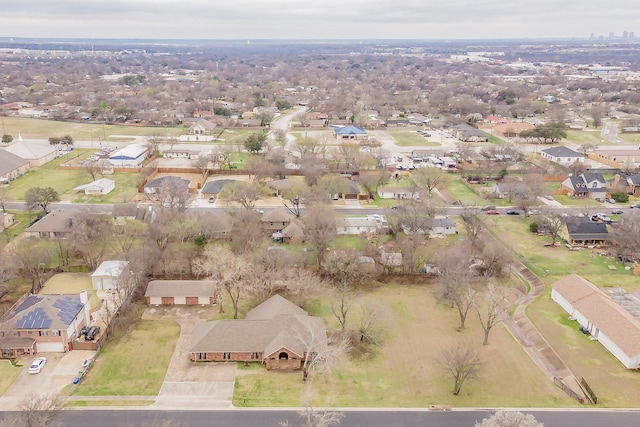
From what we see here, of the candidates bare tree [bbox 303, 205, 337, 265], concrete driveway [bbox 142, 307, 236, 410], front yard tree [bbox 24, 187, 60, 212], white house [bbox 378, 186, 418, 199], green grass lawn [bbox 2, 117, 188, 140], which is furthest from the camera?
green grass lawn [bbox 2, 117, 188, 140]

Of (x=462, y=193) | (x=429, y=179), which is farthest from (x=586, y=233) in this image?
(x=429, y=179)

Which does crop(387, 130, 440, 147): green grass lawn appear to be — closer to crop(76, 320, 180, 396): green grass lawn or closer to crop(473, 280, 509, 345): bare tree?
crop(473, 280, 509, 345): bare tree

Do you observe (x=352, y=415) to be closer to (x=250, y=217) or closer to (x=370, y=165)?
(x=250, y=217)

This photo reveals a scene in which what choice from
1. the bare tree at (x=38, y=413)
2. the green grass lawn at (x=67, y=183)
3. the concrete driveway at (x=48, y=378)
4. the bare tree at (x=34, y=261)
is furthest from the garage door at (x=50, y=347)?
the green grass lawn at (x=67, y=183)

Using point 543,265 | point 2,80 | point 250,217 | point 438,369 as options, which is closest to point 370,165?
point 250,217

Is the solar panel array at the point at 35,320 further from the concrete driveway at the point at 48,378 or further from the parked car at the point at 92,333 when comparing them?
the parked car at the point at 92,333

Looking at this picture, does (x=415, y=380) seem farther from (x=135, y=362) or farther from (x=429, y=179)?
(x=429, y=179)

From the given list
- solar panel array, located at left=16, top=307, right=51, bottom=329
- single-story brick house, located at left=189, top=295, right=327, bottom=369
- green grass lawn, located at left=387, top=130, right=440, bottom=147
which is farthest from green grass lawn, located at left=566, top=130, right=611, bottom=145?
solar panel array, located at left=16, top=307, right=51, bottom=329
